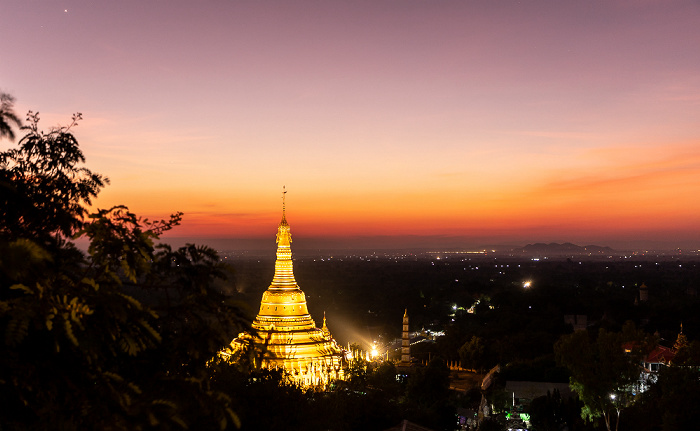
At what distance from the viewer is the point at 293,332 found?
28422 mm

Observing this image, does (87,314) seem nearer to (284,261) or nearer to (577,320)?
(284,261)

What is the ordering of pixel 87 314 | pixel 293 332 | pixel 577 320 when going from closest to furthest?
pixel 87 314
pixel 293 332
pixel 577 320

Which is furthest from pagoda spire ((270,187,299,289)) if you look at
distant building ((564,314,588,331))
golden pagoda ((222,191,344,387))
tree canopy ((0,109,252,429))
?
distant building ((564,314,588,331))

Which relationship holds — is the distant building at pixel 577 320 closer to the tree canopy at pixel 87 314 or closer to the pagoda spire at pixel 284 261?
the pagoda spire at pixel 284 261

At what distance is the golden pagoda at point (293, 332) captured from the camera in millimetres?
26594

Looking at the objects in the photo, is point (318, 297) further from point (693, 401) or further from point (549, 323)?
point (693, 401)

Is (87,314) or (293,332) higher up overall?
(87,314)

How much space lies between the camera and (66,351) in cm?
555

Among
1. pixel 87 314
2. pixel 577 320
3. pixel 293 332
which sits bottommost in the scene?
pixel 577 320

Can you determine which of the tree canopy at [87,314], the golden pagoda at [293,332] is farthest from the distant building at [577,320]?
the tree canopy at [87,314]

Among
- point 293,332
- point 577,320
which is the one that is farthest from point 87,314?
point 577,320

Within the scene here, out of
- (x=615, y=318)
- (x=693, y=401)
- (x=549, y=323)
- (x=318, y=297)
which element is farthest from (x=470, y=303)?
(x=693, y=401)

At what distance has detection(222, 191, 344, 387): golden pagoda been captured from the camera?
26.6 meters

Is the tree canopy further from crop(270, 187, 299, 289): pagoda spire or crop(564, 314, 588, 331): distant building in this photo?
crop(564, 314, 588, 331): distant building
